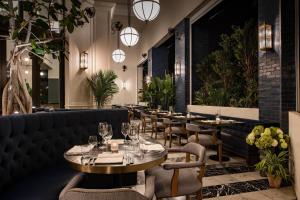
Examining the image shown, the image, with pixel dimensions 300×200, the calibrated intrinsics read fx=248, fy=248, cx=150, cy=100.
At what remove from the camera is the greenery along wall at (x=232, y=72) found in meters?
6.51

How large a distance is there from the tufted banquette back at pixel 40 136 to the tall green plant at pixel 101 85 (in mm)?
3697

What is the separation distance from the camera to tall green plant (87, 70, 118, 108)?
7.21m

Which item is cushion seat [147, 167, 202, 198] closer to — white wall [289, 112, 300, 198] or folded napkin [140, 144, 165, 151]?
folded napkin [140, 144, 165, 151]

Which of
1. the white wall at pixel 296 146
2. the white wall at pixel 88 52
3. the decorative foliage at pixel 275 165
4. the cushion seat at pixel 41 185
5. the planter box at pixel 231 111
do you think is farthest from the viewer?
the white wall at pixel 88 52

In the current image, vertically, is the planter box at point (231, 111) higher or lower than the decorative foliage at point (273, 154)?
higher

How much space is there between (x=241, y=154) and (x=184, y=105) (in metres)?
3.61

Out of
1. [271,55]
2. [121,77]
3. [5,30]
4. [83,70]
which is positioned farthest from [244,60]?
[121,77]

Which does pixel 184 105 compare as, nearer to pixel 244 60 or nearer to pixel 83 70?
pixel 244 60

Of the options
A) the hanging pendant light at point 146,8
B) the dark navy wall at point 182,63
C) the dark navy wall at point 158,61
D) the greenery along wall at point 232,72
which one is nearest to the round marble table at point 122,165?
the hanging pendant light at point 146,8

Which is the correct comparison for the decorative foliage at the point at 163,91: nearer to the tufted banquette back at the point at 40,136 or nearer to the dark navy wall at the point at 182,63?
the dark navy wall at the point at 182,63

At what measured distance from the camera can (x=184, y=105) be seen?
844 cm

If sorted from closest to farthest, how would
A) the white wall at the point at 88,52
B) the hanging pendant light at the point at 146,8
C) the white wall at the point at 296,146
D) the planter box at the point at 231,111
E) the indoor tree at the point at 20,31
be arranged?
1. the indoor tree at the point at 20,31
2. the white wall at the point at 296,146
3. the hanging pendant light at the point at 146,8
4. the planter box at the point at 231,111
5. the white wall at the point at 88,52

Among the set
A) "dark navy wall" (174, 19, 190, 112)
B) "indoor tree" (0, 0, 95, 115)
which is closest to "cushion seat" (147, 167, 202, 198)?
"indoor tree" (0, 0, 95, 115)

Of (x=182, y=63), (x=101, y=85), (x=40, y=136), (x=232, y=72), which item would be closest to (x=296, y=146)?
(x=40, y=136)
